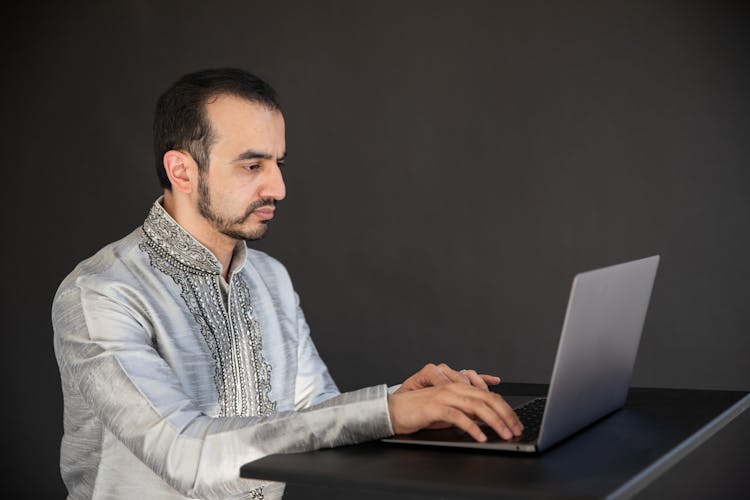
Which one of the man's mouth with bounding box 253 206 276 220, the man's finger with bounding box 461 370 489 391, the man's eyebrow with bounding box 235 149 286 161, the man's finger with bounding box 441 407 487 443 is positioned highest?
the man's eyebrow with bounding box 235 149 286 161

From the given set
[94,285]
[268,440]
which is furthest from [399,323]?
[268,440]

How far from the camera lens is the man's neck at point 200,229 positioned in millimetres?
Answer: 2113

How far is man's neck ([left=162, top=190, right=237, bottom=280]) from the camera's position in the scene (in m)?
2.11

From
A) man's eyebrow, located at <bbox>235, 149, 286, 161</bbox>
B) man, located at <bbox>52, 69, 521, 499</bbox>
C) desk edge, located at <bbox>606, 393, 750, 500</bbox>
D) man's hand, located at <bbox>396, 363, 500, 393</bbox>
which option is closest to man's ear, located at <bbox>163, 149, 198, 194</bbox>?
man, located at <bbox>52, 69, 521, 499</bbox>

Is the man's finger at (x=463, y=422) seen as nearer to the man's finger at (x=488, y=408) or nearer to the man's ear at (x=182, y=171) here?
the man's finger at (x=488, y=408)

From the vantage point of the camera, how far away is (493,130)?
12.6 ft

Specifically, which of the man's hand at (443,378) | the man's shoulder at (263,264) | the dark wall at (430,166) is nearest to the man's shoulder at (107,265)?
the man's shoulder at (263,264)

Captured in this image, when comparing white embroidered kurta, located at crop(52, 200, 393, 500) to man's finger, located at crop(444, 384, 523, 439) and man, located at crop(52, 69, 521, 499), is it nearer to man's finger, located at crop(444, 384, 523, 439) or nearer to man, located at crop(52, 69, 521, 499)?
man, located at crop(52, 69, 521, 499)

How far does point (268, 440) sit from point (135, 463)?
0.55 meters

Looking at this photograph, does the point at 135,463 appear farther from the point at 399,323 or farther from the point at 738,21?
the point at 738,21

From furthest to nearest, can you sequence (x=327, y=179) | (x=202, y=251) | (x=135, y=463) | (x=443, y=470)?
(x=327, y=179) → (x=202, y=251) → (x=135, y=463) → (x=443, y=470)

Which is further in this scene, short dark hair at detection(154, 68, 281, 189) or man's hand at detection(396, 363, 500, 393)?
short dark hair at detection(154, 68, 281, 189)

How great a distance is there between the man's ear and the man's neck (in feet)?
0.10

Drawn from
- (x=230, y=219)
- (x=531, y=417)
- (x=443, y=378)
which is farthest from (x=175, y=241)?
(x=531, y=417)
